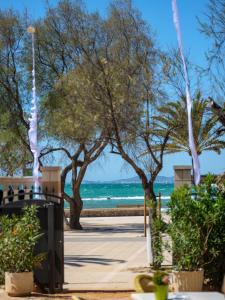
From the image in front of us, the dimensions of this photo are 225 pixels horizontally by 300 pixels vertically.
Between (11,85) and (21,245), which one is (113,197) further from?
(21,245)

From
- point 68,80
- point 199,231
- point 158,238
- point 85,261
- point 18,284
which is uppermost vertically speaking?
point 68,80

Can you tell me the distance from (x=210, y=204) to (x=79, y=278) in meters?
3.54

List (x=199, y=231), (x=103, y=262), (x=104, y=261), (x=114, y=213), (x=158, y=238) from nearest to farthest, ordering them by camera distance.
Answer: (x=199, y=231)
(x=158, y=238)
(x=103, y=262)
(x=104, y=261)
(x=114, y=213)

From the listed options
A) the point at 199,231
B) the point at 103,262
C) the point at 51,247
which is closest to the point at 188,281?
the point at 199,231

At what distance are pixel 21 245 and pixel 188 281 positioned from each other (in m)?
2.52

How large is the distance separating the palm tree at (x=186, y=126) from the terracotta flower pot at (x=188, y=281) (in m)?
9.25

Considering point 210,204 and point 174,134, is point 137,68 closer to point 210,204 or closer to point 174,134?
point 174,134

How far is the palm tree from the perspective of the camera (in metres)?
20.5

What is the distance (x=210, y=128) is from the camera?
2522cm

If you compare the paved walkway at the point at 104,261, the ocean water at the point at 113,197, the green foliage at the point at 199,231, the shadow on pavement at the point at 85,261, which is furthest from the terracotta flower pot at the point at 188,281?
the ocean water at the point at 113,197

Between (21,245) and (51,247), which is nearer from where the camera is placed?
(21,245)

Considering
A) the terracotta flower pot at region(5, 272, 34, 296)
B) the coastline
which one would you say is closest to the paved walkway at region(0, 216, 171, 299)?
the terracotta flower pot at region(5, 272, 34, 296)

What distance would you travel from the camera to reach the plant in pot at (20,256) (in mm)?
8834

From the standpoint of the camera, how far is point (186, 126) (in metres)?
21.0
